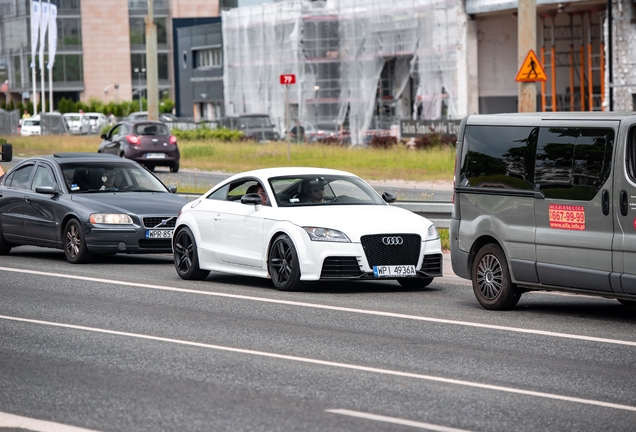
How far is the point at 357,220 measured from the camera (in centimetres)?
1385

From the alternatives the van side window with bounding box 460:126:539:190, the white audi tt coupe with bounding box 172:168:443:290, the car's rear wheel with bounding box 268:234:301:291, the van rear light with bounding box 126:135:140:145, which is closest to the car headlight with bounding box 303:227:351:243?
the white audi tt coupe with bounding box 172:168:443:290

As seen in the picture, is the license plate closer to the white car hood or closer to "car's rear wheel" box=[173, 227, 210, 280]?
"car's rear wheel" box=[173, 227, 210, 280]

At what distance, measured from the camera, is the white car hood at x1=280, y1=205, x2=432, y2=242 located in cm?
1370

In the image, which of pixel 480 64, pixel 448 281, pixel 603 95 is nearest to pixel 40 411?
pixel 448 281

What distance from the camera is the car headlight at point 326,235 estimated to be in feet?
44.7

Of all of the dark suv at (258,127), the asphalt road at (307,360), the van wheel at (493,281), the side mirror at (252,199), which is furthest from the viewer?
the dark suv at (258,127)

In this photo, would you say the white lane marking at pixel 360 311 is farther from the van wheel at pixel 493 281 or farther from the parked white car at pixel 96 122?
the parked white car at pixel 96 122

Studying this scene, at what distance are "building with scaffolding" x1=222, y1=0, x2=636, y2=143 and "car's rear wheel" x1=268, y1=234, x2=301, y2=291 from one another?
37.3 m

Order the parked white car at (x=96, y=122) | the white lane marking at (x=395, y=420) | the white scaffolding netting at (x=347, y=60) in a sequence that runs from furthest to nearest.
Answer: the parked white car at (x=96, y=122) → the white scaffolding netting at (x=347, y=60) → the white lane marking at (x=395, y=420)

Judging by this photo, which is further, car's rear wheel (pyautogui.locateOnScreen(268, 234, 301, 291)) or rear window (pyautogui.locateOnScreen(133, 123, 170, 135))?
rear window (pyautogui.locateOnScreen(133, 123, 170, 135))

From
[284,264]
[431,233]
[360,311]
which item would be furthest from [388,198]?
[360,311]

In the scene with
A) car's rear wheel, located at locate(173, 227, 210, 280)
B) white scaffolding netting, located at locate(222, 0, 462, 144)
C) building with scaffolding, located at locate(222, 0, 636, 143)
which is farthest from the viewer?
white scaffolding netting, located at locate(222, 0, 462, 144)

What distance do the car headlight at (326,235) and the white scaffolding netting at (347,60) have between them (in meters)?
45.5

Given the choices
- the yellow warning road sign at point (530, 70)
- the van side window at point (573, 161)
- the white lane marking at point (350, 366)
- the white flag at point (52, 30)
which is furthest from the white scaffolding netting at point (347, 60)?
the white lane marking at point (350, 366)
